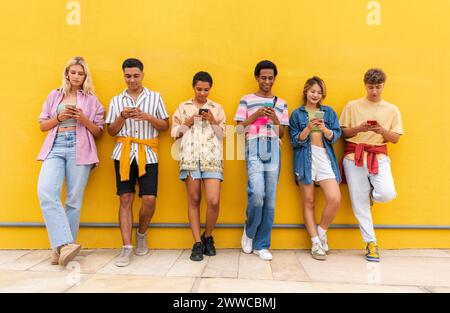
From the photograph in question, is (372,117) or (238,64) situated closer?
(372,117)

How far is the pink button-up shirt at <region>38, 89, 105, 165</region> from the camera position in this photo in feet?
9.72

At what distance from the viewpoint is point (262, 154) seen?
3.06m

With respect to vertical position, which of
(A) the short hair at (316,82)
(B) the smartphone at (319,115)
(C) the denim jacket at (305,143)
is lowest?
(C) the denim jacket at (305,143)

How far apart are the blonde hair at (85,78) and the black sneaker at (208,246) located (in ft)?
5.85

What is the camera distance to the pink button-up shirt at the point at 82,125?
9.72 ft

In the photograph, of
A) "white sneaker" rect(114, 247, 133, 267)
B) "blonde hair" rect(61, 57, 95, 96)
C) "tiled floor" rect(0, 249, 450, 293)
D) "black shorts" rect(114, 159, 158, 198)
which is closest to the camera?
"tiled floor" rect(0, 249, 450, 293)

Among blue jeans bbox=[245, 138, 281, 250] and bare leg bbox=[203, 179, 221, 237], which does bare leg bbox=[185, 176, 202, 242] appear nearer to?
bare leg bbox=[203, 179, 221, 237]

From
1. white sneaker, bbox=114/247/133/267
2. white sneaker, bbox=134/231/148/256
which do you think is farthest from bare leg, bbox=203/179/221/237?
white sneaker, bbox=114/247/133/267

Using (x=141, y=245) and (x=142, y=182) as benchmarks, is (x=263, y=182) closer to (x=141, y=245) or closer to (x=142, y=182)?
(x=142, y=182)

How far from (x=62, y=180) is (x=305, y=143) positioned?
2.28 metres

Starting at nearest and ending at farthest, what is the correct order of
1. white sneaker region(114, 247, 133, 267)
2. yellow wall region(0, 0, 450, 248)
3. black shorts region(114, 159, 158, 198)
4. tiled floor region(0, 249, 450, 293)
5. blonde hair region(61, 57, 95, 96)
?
1. tiled floor region(0, 249, 450, 293)
2. white sneaker region(114, 247, 133, 267)
3. black shorts region(114, 159, 158, 198)
4. blonde hair region(61, 57, 95, 96)
5. yellow wall region(0, 0, 450, 248)

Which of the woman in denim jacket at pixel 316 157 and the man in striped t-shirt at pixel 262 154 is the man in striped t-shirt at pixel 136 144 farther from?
the woman in denim jacket at pixel 316 157

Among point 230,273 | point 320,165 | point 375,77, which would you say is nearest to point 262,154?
point 320,165

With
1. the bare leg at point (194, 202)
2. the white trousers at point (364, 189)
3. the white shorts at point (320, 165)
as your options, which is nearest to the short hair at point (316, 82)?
the white shorts at point (320, 165)
